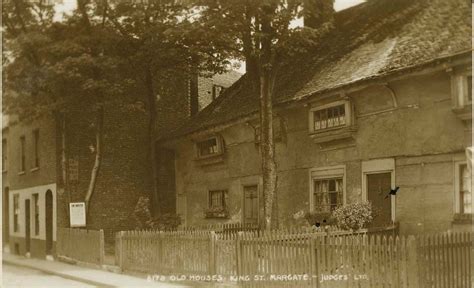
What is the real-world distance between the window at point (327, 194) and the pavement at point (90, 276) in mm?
5069

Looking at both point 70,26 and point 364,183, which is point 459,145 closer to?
point 364,183

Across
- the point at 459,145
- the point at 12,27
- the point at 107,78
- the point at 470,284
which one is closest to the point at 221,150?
the point at 107,78

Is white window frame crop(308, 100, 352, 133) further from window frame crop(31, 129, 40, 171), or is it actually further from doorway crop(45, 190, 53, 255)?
window frame crop(31, 129, 40, 171)

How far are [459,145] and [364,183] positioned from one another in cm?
303

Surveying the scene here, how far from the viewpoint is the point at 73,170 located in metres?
22.3

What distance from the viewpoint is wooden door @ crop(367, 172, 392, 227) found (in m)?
14.3

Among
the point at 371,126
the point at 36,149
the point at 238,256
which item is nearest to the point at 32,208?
the point at 36,149

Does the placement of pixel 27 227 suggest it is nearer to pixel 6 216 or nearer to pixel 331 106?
pixel 6 216

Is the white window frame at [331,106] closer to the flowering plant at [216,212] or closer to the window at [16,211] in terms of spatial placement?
the flowering plant at [216,212]

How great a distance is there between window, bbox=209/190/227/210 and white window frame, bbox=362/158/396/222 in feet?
23.4

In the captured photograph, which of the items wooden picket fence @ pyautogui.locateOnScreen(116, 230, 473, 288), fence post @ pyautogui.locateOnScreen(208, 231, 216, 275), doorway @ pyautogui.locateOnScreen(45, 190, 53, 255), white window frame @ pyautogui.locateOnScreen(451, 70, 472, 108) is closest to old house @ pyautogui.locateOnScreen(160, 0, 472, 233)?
white window frame @ pyautogui.locateOnScreen(451, 70, 472, 108)

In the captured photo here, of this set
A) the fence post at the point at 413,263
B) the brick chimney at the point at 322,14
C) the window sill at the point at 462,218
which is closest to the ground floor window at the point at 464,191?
the window sill at the point at 462,218

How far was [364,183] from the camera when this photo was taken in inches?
586

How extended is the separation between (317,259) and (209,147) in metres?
11.7
